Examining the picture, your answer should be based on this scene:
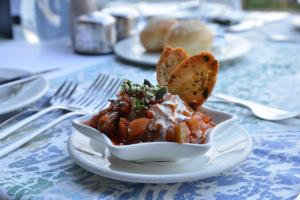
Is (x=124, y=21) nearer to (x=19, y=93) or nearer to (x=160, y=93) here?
(x=19, y=93)

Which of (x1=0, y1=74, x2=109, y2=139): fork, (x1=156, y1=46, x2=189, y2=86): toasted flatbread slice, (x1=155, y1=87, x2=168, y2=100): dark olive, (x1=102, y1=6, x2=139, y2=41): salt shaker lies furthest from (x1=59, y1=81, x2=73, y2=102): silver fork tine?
(x1=102, y1=6, x2=139, y2=41): salt shaker

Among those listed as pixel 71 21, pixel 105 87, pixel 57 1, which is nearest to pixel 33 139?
pixel 105 87

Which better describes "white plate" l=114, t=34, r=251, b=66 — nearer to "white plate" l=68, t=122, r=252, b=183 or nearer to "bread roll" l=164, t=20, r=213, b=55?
"bread roll" l=164, t=20, r=213, b=55

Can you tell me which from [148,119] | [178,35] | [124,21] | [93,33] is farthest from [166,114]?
[124,21]

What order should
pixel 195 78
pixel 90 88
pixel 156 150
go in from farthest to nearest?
pixel 90 88, pixel 195 78, pixel 156 150

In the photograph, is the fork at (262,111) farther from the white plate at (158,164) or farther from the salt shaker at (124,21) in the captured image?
the salt shaker at (124,21)

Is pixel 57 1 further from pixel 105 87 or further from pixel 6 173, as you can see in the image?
pixel 6 173

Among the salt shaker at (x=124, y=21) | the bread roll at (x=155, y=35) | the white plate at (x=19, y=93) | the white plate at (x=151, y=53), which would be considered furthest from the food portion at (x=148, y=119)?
the salt shaker at (x=124, y=21)

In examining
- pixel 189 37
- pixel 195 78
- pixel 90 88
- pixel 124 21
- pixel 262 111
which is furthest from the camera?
pixel 124 21
